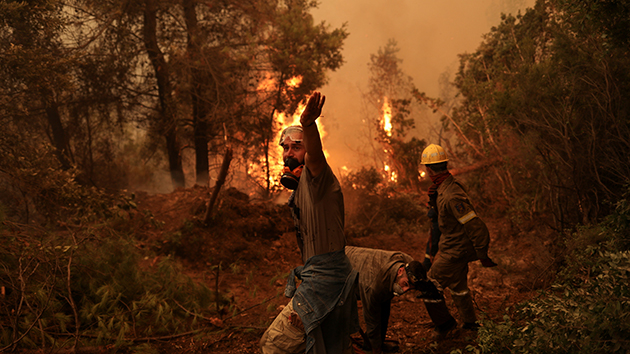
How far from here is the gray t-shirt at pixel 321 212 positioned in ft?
7.38

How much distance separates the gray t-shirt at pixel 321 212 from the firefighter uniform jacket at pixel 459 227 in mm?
1902

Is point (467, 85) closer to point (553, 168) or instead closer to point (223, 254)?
point (553, 168)

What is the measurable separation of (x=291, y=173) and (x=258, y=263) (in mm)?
5034

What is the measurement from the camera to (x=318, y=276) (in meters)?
2.33

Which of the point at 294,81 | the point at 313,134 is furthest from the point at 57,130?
the point at 313,134

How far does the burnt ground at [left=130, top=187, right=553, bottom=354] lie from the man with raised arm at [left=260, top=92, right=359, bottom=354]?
59.3 inches

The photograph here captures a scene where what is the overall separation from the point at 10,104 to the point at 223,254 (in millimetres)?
5102

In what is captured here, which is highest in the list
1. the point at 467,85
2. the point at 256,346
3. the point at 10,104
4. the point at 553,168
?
the point at 467,85

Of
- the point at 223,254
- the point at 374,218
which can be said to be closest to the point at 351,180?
the point at 374,218

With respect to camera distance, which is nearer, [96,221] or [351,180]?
[96,221]

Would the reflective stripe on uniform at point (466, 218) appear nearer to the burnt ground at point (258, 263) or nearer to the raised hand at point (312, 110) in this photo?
the burnt ground at point (258, 263)

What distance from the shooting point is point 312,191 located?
225 centimetres

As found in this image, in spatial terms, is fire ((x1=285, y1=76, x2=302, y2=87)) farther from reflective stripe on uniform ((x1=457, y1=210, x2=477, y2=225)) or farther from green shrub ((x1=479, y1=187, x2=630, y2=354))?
green shrub ((x1=479, y1=187, x2=630, y2=354))

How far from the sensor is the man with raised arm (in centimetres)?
225
